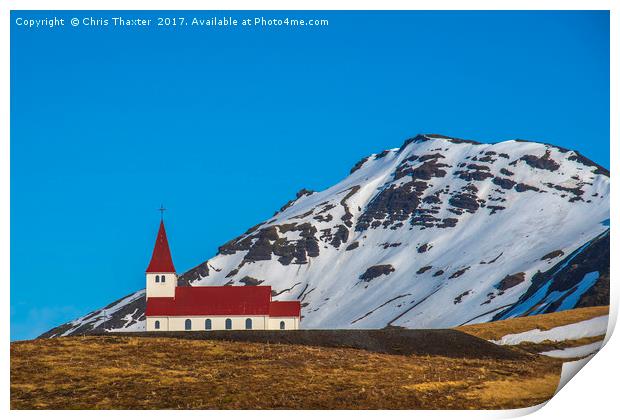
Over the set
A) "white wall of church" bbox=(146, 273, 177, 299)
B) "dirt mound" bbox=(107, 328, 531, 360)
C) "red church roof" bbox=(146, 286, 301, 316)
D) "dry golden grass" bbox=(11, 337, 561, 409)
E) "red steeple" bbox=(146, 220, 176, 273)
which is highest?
"red steeple" bbox=(146, 220, 176, 273)

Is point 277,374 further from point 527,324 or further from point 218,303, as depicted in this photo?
point 218,303

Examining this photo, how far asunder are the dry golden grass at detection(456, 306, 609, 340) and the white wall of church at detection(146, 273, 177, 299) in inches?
2339

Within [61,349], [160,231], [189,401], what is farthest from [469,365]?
[160,231]

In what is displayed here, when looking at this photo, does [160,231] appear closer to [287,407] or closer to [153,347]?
[153,347]

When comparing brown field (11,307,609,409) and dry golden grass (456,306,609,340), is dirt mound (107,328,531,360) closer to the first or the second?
brown field (11,307,609,409)

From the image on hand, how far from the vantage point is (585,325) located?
293 feet

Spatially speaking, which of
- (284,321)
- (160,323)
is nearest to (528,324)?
(284,321)

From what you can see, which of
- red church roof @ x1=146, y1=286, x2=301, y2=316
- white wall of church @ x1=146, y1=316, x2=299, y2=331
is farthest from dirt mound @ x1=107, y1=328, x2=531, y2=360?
red church roof @ x1=146, y1=286, x2=301, y2=316

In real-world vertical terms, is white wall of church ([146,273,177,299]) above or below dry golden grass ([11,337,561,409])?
above

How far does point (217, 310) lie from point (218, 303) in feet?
3.47

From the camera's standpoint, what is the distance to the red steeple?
467 ft

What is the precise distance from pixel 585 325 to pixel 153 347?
38259 millimetres

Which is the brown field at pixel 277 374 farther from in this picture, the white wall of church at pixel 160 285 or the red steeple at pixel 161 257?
the red steeple at pixel 161 257

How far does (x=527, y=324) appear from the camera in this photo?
90.7 metres
